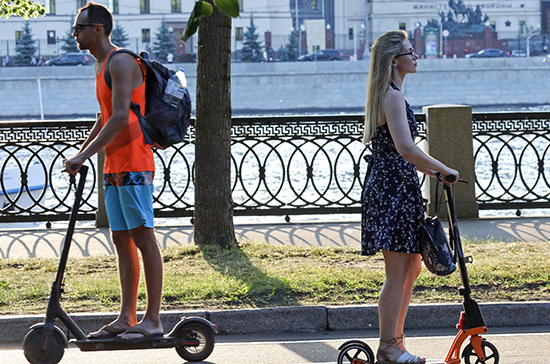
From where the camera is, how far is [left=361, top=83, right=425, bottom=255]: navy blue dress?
12.6 feet

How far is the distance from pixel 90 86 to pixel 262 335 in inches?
2228

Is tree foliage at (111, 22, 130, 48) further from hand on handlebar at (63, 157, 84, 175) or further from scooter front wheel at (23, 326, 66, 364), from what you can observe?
scooter front wheel at (23, 326, 66, 364)

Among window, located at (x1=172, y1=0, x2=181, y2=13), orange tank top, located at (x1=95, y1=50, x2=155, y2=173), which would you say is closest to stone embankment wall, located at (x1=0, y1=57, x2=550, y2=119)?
window, located at (x1=172, y1=0, x2=181, y2=13)

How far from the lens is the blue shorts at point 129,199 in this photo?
4.18 metres

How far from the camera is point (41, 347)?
158 inches

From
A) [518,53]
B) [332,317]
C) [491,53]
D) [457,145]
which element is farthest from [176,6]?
[332,317]

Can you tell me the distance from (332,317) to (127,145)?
1.90 metres

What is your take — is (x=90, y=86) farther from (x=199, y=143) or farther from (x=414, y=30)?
(x=199, y=143)

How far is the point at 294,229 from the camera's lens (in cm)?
865

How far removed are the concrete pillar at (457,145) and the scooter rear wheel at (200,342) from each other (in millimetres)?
5116

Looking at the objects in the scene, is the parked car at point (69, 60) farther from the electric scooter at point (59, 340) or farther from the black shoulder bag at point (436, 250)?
the black shoulder bag at point (436, 250)

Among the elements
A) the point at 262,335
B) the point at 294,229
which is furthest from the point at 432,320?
the point at 294,229

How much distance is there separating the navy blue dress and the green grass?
5.01ft

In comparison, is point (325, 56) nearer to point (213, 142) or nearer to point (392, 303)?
point (213, 142)
